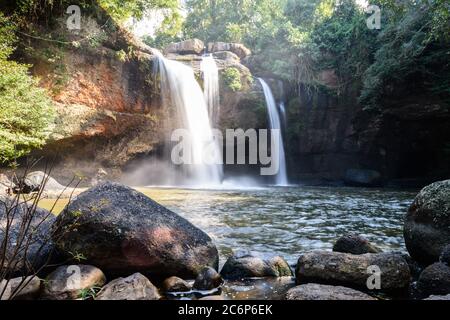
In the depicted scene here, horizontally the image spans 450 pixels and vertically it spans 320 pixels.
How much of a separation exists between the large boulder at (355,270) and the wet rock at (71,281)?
2155 mm

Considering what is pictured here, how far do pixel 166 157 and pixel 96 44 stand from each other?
6902 mm

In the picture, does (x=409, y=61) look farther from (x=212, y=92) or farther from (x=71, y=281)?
(x=71, y=281)

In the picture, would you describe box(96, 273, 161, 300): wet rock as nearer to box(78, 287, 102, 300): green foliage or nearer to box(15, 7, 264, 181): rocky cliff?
box(78, 287, 102, 300): green foliage

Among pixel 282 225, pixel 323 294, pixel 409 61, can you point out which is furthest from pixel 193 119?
pixel 323 294

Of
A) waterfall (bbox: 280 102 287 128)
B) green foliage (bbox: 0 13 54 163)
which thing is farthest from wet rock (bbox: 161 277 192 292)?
waterfall (bbox: 280 102 287 128)

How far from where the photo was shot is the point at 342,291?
3035 mm

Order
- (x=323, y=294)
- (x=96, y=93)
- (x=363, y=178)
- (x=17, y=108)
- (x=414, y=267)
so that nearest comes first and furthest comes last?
(x=323, y=294) < (x=414, y=267) < (x=17, y=108) < (x=96, y=93) < (x=363, y=178)

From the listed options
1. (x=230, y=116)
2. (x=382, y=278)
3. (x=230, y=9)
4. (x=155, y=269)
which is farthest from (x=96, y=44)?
(x=230, y=9)

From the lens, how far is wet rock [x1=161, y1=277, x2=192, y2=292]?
3459mm

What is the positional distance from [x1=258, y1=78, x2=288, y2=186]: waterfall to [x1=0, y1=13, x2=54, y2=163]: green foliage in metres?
12.5

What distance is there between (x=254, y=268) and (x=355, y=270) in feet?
3.59

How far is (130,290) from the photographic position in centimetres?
308

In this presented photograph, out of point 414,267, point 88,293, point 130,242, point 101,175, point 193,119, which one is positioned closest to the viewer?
point 88,293

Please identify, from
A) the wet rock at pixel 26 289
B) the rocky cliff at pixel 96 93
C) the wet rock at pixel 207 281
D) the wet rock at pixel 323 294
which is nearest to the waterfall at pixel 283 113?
the rocky cliff at pixel 96 93
